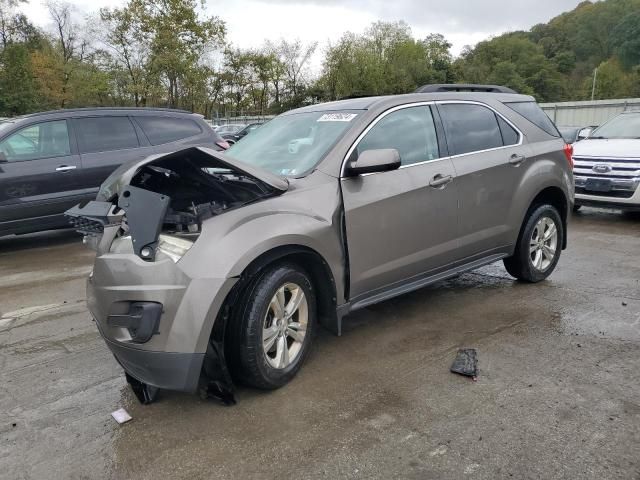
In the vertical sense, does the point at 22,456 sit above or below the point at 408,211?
below

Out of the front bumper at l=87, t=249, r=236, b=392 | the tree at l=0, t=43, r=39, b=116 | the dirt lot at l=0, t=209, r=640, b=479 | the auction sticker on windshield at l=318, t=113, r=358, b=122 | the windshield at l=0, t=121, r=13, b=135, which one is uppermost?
the tree at l=0, t=43, r=39, b=116

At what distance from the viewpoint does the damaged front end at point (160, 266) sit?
2.61 m

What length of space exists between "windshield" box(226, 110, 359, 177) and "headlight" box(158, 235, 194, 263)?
100 cm

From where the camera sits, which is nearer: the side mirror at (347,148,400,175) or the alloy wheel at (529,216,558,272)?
the side mirror at (347,148,400,175)

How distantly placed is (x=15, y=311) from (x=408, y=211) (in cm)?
372

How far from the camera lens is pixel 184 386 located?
2.69 m

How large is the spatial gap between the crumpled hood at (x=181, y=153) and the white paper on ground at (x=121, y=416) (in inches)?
49.6

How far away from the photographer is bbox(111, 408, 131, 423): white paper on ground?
9.42 ft

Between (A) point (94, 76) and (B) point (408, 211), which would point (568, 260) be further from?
(A) point (94, 76)

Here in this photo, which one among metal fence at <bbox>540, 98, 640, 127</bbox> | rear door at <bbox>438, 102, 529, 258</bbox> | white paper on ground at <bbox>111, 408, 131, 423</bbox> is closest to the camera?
white paper on ground at <bbox>111, 408, 131, 423</bbox>

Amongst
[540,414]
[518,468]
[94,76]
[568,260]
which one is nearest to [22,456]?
[518,468]

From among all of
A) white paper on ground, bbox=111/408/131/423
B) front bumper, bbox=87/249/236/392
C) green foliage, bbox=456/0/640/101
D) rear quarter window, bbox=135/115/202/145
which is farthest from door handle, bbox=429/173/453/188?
green foliage, bbox=456/0/640/101

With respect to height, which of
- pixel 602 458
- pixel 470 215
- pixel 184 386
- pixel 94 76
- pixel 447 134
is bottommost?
pixel 602 458

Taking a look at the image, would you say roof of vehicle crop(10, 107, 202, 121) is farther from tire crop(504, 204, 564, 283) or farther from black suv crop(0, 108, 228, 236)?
tire crop(504, 204, 564, 283)
